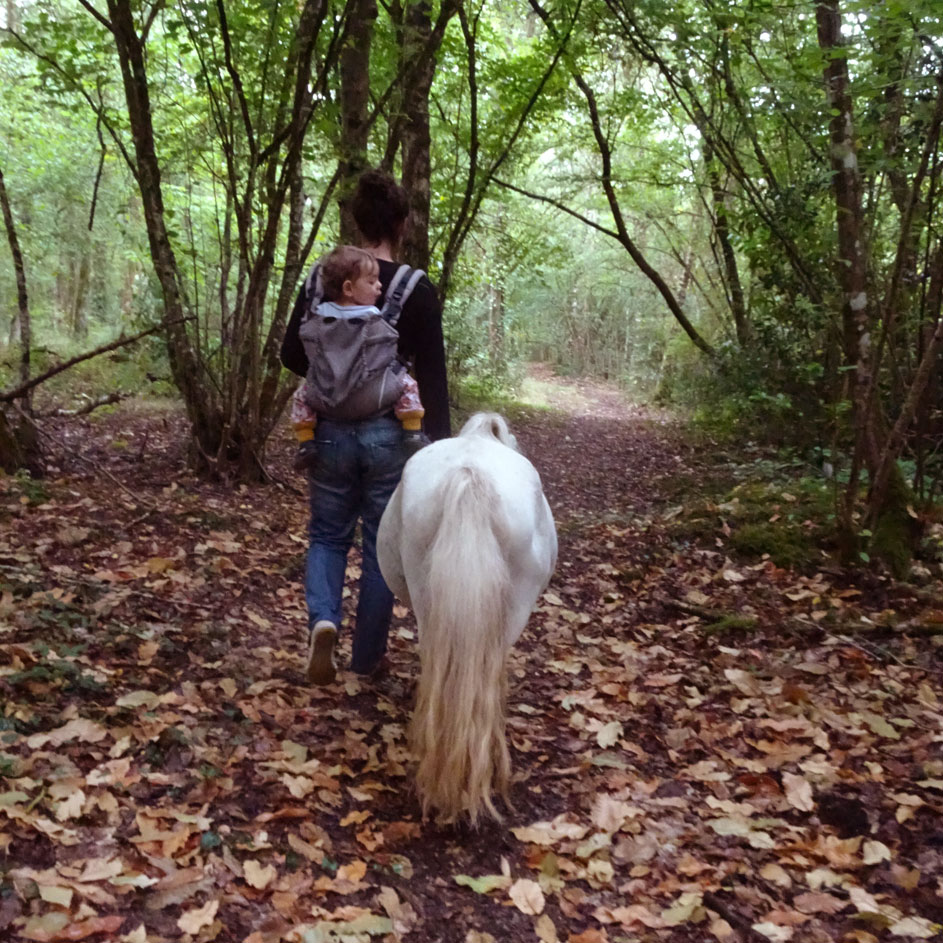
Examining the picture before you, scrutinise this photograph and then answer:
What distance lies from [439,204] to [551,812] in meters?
8.94

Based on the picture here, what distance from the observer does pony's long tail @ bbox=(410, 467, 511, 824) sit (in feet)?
8.04

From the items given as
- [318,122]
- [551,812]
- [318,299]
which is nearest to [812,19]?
[318,122]

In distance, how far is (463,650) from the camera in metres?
2.46

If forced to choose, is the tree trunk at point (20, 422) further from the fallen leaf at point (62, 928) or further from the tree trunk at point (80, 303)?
the tree trunk at point (80, 303)

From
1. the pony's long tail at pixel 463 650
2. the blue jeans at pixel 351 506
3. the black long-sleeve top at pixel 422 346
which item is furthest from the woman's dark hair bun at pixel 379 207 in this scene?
the pony's long tail at pixel 463 650

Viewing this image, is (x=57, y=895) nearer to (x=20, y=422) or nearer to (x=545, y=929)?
(x=545, y=929)

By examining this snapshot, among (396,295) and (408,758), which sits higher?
(396,295)

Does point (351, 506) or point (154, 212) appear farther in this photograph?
point (154, 212)

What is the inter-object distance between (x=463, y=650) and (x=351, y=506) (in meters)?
1.11

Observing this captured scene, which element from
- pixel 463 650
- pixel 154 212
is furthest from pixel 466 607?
pixel 154 212

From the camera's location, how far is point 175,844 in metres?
2.24

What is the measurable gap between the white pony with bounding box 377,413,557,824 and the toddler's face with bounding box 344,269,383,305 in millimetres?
727

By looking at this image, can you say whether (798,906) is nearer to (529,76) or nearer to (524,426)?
(529,76)

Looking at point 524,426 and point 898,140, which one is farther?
point 524,426
